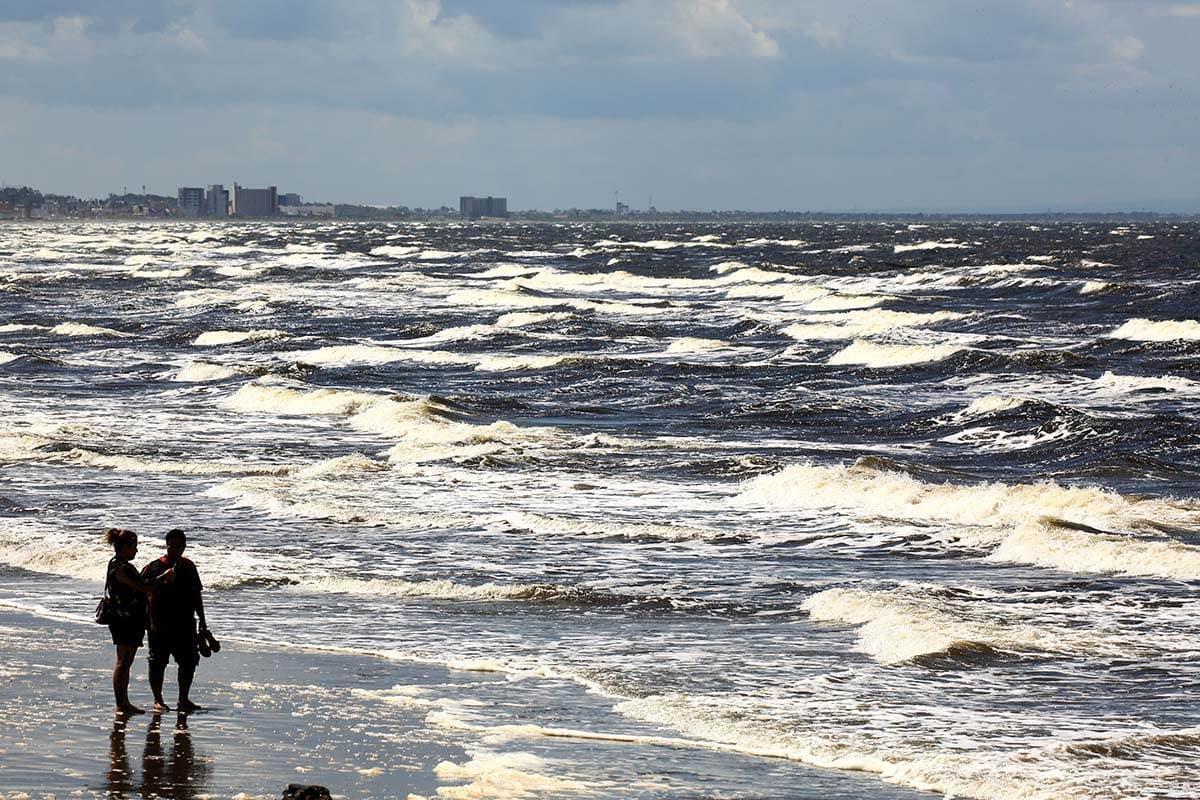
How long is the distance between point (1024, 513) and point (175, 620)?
12290mm

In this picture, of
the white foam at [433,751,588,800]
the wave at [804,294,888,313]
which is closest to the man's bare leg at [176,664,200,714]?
the white foam at [433,751,588,800]

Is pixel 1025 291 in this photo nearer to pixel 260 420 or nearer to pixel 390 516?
pixel 260 420

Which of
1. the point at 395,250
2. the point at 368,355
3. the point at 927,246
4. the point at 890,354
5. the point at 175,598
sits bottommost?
the point at 368,355

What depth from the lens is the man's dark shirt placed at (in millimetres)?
11344

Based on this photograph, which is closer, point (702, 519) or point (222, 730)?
point (222, 730)

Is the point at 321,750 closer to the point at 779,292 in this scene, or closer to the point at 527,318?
the point at 527,318

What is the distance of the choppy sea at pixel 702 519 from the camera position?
40.0 feet

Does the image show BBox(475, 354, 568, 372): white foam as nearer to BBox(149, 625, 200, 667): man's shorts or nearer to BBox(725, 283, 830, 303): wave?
BBox(725, 283, 830, 303): wave

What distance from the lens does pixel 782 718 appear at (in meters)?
11.9

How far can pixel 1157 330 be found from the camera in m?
51.9

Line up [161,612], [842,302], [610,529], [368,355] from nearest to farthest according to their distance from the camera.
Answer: [161,612] → [610,529] → [368,355] → [842,302]

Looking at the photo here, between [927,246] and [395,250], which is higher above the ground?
[927,246]

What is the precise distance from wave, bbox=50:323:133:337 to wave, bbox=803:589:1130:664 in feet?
141

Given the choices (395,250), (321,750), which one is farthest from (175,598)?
(395,250)
